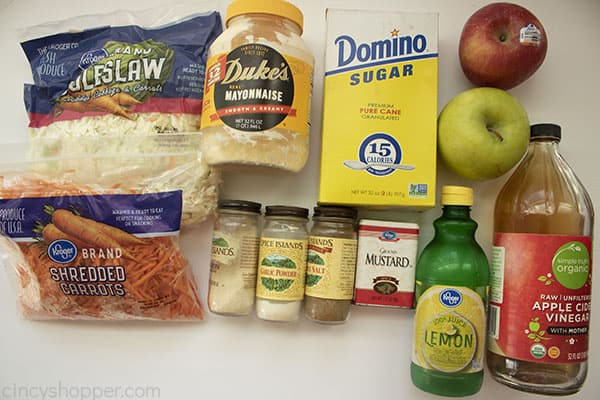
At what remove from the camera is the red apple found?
0.78 metres

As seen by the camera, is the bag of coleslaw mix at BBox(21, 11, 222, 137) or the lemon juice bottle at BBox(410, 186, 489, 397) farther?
the bag of coleslaw mix at BBox(21, 11, 222, 137)

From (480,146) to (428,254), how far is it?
22 cm

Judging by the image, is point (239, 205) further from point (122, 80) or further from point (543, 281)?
point (543, 281)

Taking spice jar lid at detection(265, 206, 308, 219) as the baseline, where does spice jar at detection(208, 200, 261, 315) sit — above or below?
below

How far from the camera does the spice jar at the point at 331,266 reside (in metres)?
0.77

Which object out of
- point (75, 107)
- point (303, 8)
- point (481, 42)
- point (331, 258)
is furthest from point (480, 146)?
point (75, 107)

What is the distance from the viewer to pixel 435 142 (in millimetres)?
781

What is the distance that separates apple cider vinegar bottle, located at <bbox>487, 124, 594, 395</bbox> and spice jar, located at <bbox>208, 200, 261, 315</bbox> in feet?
1.49

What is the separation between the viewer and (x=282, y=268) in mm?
761

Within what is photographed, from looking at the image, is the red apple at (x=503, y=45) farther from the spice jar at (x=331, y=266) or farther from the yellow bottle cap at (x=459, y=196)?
the spice jar at (x=331, y=266)

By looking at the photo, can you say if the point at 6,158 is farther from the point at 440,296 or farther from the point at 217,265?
the point at 440,296

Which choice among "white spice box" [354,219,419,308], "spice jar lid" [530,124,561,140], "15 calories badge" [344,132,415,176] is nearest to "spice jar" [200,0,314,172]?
"15 calories badge" [344,132,415,176]

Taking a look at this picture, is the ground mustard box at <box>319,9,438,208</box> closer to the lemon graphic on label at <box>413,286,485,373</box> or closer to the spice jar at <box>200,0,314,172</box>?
the spice jar at <box>200,0,314,172</box>

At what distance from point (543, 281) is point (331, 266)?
36 cm
